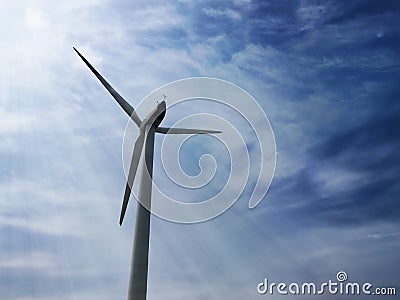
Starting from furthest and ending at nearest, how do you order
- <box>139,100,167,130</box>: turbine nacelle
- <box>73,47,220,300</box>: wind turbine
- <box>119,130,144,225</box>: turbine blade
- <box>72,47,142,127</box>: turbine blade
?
<box>72,47,142,127</box>: turbine blade, <box>139,100,167,130</box>: turbine nacelle, <box>119,130,144,225</box>: turbine blade, <box>73,47,220,300</box>: wind turbine

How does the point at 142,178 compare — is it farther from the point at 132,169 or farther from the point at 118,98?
the point at 118,98

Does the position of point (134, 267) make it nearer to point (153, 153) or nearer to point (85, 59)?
point (153, 153)

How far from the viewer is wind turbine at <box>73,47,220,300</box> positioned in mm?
33344

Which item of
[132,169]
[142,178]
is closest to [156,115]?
[132,169]

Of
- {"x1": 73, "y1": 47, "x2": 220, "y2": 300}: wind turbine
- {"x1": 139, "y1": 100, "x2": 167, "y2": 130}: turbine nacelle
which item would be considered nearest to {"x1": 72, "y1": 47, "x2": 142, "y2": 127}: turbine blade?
{"x1": 73, "y1": 47, "x2": 220, "y2": 300}: wind turbine

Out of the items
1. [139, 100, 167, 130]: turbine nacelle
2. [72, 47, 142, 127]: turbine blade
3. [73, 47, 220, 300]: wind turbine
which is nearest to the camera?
[73, 47, 220, 300]: wind turbine

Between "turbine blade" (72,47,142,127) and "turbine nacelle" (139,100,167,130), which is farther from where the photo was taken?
"turbine blade" (72,47,142,127)

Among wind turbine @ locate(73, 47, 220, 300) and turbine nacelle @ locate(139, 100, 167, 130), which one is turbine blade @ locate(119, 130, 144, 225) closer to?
wind turbine @ locate(73, 47, 220, 300)

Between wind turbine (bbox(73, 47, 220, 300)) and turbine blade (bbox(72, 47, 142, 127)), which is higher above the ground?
turbine blade (bbox(72, 47, 142, 127))

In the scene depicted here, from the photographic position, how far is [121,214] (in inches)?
1598

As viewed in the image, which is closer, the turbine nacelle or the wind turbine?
the wind turbine

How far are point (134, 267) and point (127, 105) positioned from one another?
1680 centimetres

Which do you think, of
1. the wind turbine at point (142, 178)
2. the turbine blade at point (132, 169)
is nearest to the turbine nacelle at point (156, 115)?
the wind turbine at point (142, 178)

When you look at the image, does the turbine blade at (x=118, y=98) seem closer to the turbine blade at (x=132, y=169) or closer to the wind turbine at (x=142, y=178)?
the wind turbine at (x=142, y=178)
